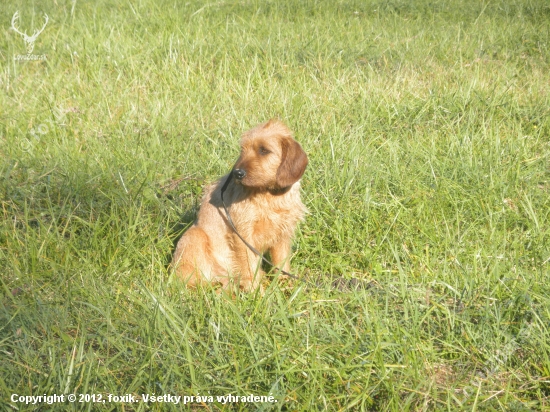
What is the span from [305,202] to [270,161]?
847 millimetres

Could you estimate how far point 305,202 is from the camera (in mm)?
4328

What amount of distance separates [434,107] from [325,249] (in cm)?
208

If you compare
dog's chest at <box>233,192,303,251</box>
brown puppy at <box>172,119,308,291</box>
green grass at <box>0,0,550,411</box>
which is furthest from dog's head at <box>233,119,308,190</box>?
green grass at <box>0,0,550,411</box>

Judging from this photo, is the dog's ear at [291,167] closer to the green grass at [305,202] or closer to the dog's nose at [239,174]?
the dog's nose at [239,174]

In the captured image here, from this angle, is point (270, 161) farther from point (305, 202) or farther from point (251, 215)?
point (305, 202)

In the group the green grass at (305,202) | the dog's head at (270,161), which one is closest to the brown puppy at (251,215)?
the dog's head at (270,161)

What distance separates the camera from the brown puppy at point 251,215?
3516 mm

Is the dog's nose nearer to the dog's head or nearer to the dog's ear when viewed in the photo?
the dog's head

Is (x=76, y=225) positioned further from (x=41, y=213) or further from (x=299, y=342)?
(x=299, y=342)

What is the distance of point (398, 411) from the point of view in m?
2.41

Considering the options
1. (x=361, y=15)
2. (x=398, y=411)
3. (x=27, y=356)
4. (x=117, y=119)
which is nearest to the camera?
(x=398, y=411)

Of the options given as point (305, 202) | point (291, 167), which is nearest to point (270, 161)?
point (291, 167)

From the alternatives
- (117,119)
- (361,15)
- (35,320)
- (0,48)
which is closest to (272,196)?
(35,320)

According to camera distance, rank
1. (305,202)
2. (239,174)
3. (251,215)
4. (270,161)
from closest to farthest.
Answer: (239,174) → (270,161) → (251,215) → (305,202)
